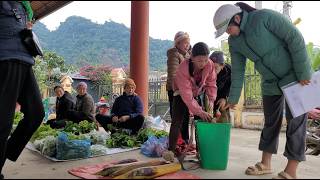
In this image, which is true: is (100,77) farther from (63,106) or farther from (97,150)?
(97,150)

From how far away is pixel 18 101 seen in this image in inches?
117

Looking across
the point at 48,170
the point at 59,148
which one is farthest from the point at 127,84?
the point at 48,170

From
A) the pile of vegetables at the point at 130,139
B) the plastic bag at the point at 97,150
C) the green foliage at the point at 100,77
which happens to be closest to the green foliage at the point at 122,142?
the pile of vegetables at the point at 130,139

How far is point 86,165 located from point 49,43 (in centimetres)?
3485

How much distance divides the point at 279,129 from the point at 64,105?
4481 mm

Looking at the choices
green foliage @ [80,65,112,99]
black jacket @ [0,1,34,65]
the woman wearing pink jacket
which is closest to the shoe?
the woman wearing pink jacket

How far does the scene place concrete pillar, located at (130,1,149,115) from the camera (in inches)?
300

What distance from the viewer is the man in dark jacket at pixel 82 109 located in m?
6.37

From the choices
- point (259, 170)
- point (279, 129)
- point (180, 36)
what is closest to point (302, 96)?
point (279, 129)

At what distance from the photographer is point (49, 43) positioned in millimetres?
36250

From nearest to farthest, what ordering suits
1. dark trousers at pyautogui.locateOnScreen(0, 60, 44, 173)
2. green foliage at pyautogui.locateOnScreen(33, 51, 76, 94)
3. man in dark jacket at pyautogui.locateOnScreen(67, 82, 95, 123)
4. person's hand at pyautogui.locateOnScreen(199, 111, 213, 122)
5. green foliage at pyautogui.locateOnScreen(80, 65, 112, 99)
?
dark trousers at pyautogui.locateOnScreen(0, 60, 44, 173) → person's hand at pyautogui.locateOnScreen(199, 111, 213, 122) → man in dark jacket at pyautogui.locateOnScreen(67, 82, 95, 123) → green foliage at pyautogui.locateOnScreen(80, 65, 112, 99) → green foliage at pyautogui.locateOnScreen(33, 51, 76, 94)

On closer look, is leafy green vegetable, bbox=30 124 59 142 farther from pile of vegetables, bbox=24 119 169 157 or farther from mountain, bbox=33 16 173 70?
mountain, bbox=33 16 173 70

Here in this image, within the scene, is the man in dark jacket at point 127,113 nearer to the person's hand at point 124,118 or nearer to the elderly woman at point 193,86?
the person's hand at point 124,118

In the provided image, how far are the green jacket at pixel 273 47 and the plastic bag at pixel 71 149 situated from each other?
1994mm
